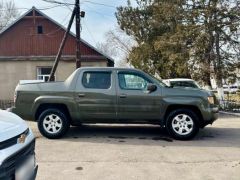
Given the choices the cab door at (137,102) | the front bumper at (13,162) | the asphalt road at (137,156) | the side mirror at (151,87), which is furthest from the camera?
the cab door at (137,102)

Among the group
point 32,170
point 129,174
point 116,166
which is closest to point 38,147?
point 116,166

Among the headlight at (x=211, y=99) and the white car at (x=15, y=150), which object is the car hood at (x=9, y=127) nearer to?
the white car at (x=15, y=150)

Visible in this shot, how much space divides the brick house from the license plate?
18156 mm

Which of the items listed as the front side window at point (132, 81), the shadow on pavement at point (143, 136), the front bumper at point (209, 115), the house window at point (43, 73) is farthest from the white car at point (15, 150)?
the house window at point (43, 73)

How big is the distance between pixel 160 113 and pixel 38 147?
307 cm

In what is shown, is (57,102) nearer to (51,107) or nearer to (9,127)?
(51,107)

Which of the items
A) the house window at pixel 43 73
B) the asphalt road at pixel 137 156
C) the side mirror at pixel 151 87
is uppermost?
the house window at pixel 43 73

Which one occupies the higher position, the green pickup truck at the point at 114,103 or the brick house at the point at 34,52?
the brick house at the point at 34,52

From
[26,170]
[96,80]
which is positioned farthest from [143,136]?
[26,170]

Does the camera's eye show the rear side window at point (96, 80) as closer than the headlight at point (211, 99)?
No

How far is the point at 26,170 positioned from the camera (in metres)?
3.10

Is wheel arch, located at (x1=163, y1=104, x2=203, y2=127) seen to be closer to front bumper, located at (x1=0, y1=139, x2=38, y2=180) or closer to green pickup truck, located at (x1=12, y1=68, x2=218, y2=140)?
green pickup truck, located at (x1=12, y1=68, x2=218, y2=140)

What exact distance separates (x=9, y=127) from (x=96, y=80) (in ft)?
16.1

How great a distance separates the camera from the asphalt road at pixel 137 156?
483 centimetres
